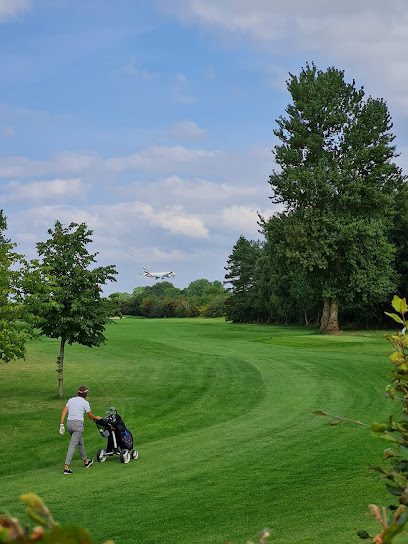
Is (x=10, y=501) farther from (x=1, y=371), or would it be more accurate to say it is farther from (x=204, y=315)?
(x=204, y=315)

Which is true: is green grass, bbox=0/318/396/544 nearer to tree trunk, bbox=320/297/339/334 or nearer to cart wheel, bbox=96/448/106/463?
cart wheel, bbox=96/448/106/463

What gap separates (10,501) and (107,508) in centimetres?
182

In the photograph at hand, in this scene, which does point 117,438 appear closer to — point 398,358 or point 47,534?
point 398,358

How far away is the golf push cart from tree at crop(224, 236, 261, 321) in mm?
77683

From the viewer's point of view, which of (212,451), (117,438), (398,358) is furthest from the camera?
(212,451)

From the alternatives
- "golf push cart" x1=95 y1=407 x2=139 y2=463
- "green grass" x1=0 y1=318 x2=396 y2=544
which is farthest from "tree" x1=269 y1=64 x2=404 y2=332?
"golf push cart" x1=95 y1=407 x2=139 y2=463

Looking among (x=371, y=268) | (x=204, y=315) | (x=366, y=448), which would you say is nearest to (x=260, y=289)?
(x=371, y=268)

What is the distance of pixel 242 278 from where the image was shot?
92750mm

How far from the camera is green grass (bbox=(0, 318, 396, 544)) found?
875 centimetres

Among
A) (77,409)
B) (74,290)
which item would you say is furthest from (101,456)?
(74,290)

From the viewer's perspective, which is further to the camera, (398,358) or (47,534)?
(398,358)

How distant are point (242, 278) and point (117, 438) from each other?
79852 millimetres

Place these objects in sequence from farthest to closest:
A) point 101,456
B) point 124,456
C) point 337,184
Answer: point 337,184
point 101,456
point 124,456

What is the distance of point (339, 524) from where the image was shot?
789cm
